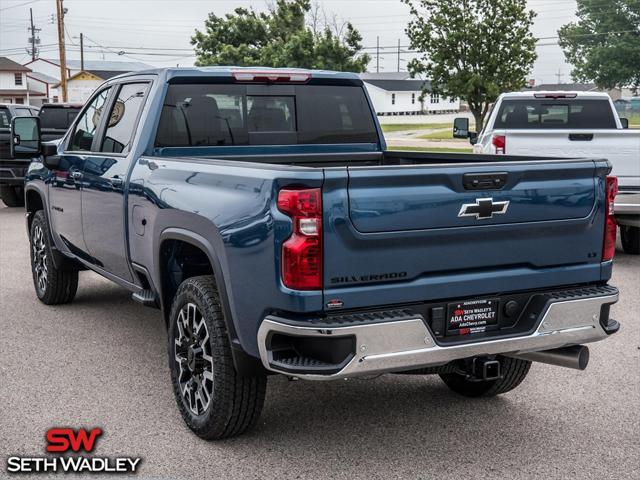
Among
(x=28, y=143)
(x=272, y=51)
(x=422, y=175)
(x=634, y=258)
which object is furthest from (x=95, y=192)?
(x=272, y=51)

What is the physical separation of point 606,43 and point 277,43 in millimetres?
55317

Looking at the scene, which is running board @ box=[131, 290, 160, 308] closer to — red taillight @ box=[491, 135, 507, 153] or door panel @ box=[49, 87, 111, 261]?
door panel @ box=[49, 87, 111, 261]

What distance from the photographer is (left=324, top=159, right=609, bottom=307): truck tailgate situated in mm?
3943

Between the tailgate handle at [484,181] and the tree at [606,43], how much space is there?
8639cm

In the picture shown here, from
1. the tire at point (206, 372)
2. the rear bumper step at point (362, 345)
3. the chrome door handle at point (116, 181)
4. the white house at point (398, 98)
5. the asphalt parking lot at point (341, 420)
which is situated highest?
the chrome door handle at point (116, 181)

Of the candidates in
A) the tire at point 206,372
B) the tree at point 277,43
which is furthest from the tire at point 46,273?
the tree at point 277,43

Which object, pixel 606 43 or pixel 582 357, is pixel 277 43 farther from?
pixel 606 43

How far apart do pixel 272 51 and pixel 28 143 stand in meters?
38.8

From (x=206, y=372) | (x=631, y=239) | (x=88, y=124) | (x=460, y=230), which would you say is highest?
(x=88, y=124)

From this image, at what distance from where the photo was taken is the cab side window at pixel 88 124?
671 cm

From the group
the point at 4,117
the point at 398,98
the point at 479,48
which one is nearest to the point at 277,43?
the point at 479,48

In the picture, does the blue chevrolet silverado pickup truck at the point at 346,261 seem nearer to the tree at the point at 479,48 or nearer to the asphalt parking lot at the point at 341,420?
the asphalt parking lot at the point at 341,420

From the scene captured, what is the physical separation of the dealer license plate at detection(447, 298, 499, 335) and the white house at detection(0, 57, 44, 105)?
9177cm

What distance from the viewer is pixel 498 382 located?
17.7ft
